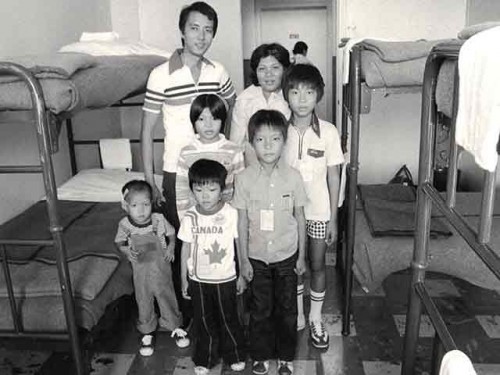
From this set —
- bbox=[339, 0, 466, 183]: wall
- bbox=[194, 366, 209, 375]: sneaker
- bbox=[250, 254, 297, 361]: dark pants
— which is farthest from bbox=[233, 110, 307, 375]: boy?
bbox=[339, 0, 466, 183]: wall

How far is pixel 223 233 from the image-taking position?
7.64ft

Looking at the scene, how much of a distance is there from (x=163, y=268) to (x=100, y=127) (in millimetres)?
2337

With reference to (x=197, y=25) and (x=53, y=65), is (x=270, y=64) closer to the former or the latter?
(x=197, y=25)

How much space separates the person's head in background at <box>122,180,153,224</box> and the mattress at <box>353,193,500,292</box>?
1357mm

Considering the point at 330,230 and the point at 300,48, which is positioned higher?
the point at 300,48

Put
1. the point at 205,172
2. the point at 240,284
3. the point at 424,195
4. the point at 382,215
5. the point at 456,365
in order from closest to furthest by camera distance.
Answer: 1. the point at 456,365
2. the point at 424,195
3. the point at 205,172
4. the point at 240,284
5. the point at 382,215

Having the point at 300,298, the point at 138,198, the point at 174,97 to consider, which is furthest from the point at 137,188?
the point at 300,298

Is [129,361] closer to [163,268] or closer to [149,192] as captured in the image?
[163,268]

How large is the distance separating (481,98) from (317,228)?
1438mm

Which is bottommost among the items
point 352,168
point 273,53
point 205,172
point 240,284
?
point 240,284

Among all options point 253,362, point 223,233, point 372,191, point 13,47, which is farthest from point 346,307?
point 13,47

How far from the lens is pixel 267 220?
2326mm

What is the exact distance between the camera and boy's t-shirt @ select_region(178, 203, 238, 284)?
233 centimetres

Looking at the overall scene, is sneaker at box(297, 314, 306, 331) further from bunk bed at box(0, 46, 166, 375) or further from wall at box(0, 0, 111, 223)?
wall at box(0, 0, 111, 223)
